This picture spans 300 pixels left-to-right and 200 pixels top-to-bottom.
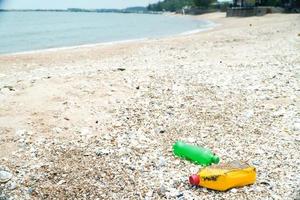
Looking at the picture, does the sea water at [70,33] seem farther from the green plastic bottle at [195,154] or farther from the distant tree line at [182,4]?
the distant tree line at [182,4]

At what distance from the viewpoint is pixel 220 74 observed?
1096cm

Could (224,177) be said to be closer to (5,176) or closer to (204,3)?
(5,176)

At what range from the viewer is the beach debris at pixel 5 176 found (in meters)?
5.39

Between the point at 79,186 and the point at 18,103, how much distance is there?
158 inches

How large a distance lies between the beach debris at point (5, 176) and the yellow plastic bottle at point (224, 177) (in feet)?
8.58

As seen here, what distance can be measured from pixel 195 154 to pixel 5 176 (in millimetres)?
2847

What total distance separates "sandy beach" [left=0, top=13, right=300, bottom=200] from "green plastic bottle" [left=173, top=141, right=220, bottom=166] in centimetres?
15

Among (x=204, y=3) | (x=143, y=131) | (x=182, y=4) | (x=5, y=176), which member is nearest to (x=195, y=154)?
(x=143, y=131)

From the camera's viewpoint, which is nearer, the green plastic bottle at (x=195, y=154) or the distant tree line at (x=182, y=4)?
the green plastic bottle at (x=195, y=154)

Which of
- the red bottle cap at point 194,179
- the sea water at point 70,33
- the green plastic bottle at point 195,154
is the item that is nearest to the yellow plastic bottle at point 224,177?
the red bottle cap at point 194,179

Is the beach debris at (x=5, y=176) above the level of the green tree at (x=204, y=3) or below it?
below

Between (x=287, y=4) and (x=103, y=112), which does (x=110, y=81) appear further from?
(x=287, y=4)

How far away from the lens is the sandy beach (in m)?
5.18

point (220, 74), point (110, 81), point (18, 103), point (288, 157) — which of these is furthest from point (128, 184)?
point (220, 74)
